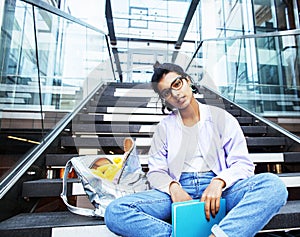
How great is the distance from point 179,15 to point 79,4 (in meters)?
2.73

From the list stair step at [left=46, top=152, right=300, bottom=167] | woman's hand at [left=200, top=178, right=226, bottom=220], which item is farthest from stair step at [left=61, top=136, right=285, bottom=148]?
woman's hand at [left=200, top=178, right=226, bottom=220]

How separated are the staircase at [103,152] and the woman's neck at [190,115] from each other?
53cm

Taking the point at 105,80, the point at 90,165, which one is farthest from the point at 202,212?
the point at 105,80

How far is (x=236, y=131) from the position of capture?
1069mm

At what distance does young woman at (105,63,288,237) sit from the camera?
2.65ft

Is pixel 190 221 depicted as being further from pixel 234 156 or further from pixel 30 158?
pixel 30 158

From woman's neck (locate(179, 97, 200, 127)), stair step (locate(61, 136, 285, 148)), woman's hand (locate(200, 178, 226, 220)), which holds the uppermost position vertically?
woman's neck (locate(179, 97, 200, 127))

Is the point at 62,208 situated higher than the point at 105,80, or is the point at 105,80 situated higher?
the point at 105,80

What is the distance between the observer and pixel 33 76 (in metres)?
2.12

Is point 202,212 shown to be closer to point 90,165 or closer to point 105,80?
point 90,165

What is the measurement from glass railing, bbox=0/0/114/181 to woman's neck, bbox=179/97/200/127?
91 cm

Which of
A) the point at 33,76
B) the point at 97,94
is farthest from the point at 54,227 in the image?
the point at 97,94

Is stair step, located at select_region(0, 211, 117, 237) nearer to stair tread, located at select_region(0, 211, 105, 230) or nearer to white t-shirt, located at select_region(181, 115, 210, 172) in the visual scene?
stair tread, located at select_region(0, 211, 105, 230)

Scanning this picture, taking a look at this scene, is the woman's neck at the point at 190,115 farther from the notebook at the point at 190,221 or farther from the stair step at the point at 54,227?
the stair step at the point at 54,227
